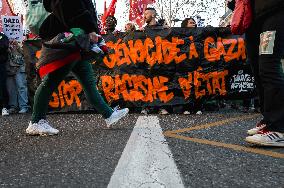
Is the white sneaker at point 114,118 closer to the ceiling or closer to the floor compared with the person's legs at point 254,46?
closer to the floor

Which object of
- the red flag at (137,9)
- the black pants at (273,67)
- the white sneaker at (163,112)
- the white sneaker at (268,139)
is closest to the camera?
the white sneaker at (268,139)

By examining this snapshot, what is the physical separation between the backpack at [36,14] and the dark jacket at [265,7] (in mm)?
2007

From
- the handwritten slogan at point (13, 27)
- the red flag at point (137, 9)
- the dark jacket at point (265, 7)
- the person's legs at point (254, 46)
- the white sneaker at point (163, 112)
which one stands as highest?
the red flag at point (137, 9)

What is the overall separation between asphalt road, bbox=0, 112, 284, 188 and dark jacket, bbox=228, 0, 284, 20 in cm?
101

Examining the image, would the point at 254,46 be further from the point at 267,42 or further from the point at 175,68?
the point at 175,68

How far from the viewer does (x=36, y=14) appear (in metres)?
4.19

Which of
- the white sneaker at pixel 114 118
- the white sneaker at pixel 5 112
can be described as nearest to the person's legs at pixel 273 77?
the white sneaker at pixel 114 118

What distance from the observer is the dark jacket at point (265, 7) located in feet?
10.6

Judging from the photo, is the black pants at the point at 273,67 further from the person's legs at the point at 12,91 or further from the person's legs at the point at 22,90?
the person's legs at the point at 12,91

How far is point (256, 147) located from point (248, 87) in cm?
455

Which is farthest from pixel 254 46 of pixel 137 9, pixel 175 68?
pixel 137 9

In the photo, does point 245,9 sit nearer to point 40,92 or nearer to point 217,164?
point 217,164

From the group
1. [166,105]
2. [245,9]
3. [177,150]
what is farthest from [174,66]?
[177,150]

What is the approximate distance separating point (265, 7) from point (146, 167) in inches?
68.3
